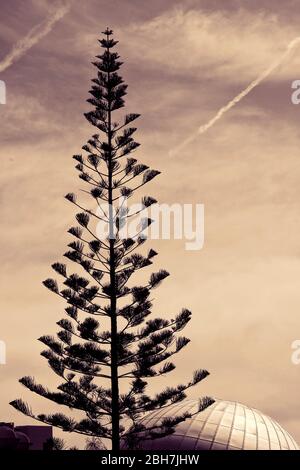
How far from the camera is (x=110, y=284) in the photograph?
27.9 metres

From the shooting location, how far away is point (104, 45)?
27797mm

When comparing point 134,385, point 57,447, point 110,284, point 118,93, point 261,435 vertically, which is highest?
point 118,93

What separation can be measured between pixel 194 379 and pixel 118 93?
31.8 feet

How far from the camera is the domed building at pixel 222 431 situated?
41.4 meters

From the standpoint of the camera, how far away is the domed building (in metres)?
41.4

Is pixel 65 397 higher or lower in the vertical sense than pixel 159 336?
lower

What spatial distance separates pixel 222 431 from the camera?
139 feet
